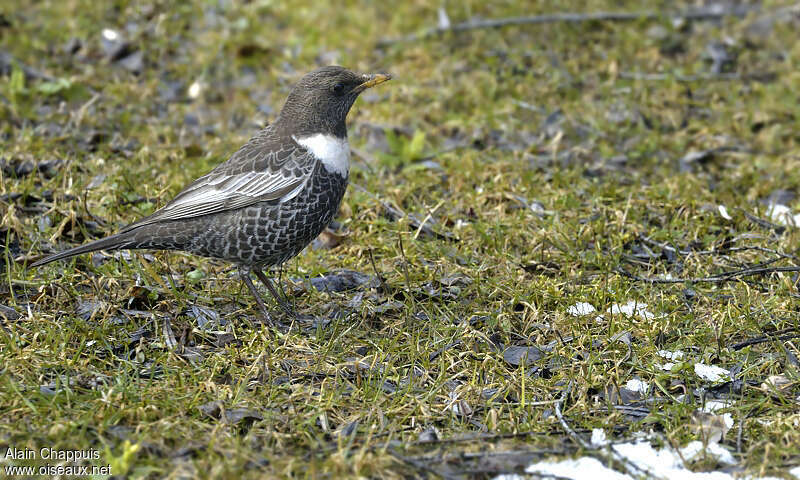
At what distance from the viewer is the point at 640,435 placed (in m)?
3.96

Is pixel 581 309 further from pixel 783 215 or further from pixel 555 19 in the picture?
pixel 555 19

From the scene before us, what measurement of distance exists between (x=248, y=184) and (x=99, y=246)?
877 millimetres

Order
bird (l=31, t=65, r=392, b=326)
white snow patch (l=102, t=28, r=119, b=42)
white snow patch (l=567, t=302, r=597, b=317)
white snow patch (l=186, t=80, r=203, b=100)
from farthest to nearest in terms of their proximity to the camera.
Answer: white snow patch (l=102, t=28, r=119, b=42) < white snow patch (l=186, t=80, r=203, b=100) < white snow patch (l=567, t=302, r=597, b=317) < bird (l=31, t=65, r=392, b=326)

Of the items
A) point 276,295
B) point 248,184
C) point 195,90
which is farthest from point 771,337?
point 195,90

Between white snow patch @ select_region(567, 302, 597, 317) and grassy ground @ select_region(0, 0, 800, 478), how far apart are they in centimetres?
5

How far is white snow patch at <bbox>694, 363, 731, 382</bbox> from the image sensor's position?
4406 millimetres

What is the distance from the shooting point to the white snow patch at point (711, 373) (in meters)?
4.41

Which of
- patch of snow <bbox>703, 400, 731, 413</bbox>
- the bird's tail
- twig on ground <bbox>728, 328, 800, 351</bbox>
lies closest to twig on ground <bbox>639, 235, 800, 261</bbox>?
twig on ground <bbox>728, 328, 800, 351</bbox>

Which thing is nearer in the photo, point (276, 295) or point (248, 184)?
point (248, 184)

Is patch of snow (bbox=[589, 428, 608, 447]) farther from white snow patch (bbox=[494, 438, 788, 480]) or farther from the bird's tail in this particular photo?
the bird's tail

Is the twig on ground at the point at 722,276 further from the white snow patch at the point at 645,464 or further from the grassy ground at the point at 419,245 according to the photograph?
the white snow patch at the point at 645,464

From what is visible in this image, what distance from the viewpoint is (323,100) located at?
518cm

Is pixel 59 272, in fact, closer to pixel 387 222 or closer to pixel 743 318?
pixel 387 222

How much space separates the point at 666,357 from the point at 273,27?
581 cm
